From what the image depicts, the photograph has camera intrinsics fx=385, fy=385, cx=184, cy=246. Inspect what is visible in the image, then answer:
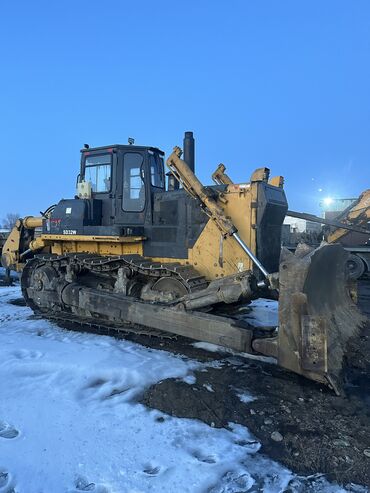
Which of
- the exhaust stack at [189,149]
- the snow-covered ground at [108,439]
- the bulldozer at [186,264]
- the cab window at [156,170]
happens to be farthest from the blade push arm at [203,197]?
the snow-covered ground at [108,439]

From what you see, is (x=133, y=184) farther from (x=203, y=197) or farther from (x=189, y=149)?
(x=203, y=197)

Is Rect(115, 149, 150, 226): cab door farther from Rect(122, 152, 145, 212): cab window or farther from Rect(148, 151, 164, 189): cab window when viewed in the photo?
Rect(148, 151, 164, 189): cab window

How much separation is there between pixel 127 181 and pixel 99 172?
683mm

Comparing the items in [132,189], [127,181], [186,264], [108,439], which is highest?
[127,181]

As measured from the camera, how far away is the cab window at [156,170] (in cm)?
753

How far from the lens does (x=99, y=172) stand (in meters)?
7.77

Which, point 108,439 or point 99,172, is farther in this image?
point 99,172

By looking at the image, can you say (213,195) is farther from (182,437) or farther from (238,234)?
(182,437)

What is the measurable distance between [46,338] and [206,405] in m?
3.37

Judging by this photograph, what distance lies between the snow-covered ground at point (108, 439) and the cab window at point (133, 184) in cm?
317

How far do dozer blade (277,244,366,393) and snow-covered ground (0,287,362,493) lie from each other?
3.60 ft

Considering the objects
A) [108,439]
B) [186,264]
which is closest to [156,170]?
[186,264]

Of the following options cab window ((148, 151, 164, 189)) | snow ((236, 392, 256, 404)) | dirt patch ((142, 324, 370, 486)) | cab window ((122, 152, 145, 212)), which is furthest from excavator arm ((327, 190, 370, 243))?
snow ((236, 392, 256, 404))

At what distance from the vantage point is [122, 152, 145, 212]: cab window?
24.3 feet
